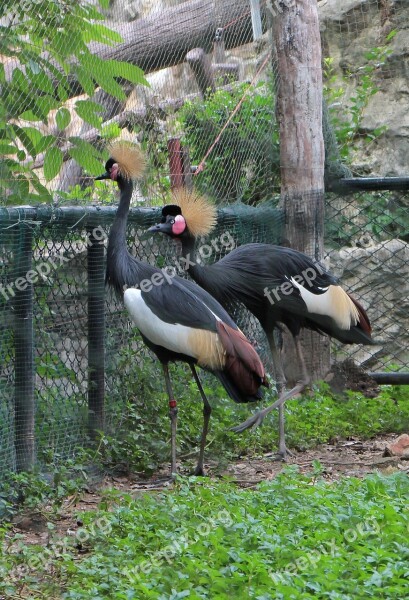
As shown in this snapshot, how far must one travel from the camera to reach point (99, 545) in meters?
4.29

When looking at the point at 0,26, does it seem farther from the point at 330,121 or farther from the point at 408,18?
the point at 408,18

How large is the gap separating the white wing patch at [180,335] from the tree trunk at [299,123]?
212 cm

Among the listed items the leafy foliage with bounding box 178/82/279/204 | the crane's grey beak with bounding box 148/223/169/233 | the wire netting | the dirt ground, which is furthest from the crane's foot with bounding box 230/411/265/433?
the leafy foliage with bounding box 178/82/279/204

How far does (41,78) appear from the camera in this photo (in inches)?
201

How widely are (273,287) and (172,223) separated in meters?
0.94

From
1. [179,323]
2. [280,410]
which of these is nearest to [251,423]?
[280,410]

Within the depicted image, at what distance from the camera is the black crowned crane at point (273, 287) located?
6.38 meters

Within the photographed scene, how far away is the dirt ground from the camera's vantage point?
4906 millimetres

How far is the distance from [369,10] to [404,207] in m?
2.28

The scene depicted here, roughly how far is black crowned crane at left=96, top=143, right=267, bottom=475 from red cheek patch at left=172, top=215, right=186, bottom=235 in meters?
0.37

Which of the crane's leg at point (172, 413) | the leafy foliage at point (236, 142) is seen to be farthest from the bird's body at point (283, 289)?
the leafy foliage at point (236, 142)

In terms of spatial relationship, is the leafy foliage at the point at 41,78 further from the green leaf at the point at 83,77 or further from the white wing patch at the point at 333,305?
the white wing patch at the point at 333,305

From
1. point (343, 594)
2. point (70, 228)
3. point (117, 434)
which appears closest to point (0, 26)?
point (70, 228)

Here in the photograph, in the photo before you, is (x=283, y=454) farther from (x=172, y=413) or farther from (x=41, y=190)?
(x=41, y=190)
